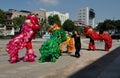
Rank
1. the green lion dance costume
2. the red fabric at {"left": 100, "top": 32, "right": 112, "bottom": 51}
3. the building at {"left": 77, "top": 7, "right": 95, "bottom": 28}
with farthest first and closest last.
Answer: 1. the building at {"left": 77, "top": 7, "right": 95, "bottom": 28}
2. the red fabric at {"left": 100, "top": 32, "right": 112, "bottom": 51}
3. the green lion dance costume

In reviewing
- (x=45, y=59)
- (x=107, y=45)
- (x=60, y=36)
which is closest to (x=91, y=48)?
(x=107, y=45)

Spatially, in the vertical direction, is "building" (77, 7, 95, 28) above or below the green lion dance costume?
above

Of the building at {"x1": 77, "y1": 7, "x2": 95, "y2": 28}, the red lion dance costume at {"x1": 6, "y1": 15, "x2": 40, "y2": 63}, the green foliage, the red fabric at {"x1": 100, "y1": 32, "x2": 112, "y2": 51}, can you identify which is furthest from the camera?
the building at {"x1": 77, "y1": 7, "x2": 95, "y2": 28}

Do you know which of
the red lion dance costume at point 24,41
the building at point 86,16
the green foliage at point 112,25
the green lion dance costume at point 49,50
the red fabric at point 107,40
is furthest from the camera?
the building at point 86,16

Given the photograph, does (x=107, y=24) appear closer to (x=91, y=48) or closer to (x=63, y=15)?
(x=63, y=15)

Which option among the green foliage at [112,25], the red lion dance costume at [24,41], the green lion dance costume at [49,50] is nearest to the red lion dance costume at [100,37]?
the green lion dance costume at [49,50]

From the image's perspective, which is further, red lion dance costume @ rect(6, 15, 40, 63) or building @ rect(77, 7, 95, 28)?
building @ rect(77, 7, 95, 28)

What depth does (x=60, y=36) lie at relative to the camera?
1783 cm

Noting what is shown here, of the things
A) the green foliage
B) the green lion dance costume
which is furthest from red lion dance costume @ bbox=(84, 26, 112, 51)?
the green foliage

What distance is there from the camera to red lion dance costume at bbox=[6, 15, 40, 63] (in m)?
15.2

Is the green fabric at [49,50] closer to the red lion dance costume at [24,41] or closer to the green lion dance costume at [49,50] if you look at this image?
the green lion dance costume at [49,50]

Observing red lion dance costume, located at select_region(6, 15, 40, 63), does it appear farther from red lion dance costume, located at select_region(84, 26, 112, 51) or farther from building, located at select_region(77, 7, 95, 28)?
building, located at select_region(77, 7, 95, 28)

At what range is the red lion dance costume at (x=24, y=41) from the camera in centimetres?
1523

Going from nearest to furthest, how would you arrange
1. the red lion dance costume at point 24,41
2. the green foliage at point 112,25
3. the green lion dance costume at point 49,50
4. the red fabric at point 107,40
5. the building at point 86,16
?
the red lion dance costume at point 24,41 → the green lion dance costume at point 49,50 → the red fabric at point 107,40 → the green foliage at point 112,25 → the building at point 86,16
